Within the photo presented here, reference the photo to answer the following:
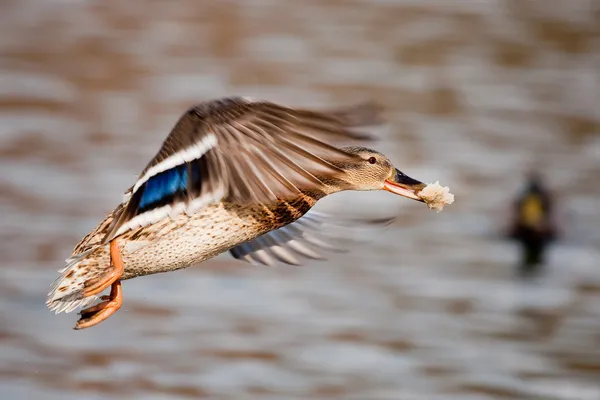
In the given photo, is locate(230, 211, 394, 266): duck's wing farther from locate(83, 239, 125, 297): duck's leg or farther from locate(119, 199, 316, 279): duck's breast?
locate(83, 239, 125, 297): duck's leg

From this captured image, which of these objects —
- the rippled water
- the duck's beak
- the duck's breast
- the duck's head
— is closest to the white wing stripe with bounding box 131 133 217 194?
the duck's breast

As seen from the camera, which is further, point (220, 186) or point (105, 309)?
point (105, 309)

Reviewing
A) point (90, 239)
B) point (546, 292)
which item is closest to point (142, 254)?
point (90, 239)

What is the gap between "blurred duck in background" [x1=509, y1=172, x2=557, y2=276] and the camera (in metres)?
10.1

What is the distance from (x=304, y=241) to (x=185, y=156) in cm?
128

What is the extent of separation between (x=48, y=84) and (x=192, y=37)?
175cm

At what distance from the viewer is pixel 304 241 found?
5.64 m

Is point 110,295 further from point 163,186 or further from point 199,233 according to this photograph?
point 163,186

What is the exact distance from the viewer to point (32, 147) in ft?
36.1

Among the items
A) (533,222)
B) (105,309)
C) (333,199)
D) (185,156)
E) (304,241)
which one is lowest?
(105,309)

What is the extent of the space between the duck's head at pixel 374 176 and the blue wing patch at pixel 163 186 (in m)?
0.70

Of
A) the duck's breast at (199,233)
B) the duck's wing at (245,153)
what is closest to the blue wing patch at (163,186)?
the duck's wing at (245,153)

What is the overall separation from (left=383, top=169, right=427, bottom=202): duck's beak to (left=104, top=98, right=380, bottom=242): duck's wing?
1.77 feet

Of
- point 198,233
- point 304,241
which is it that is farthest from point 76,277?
point 304,241
